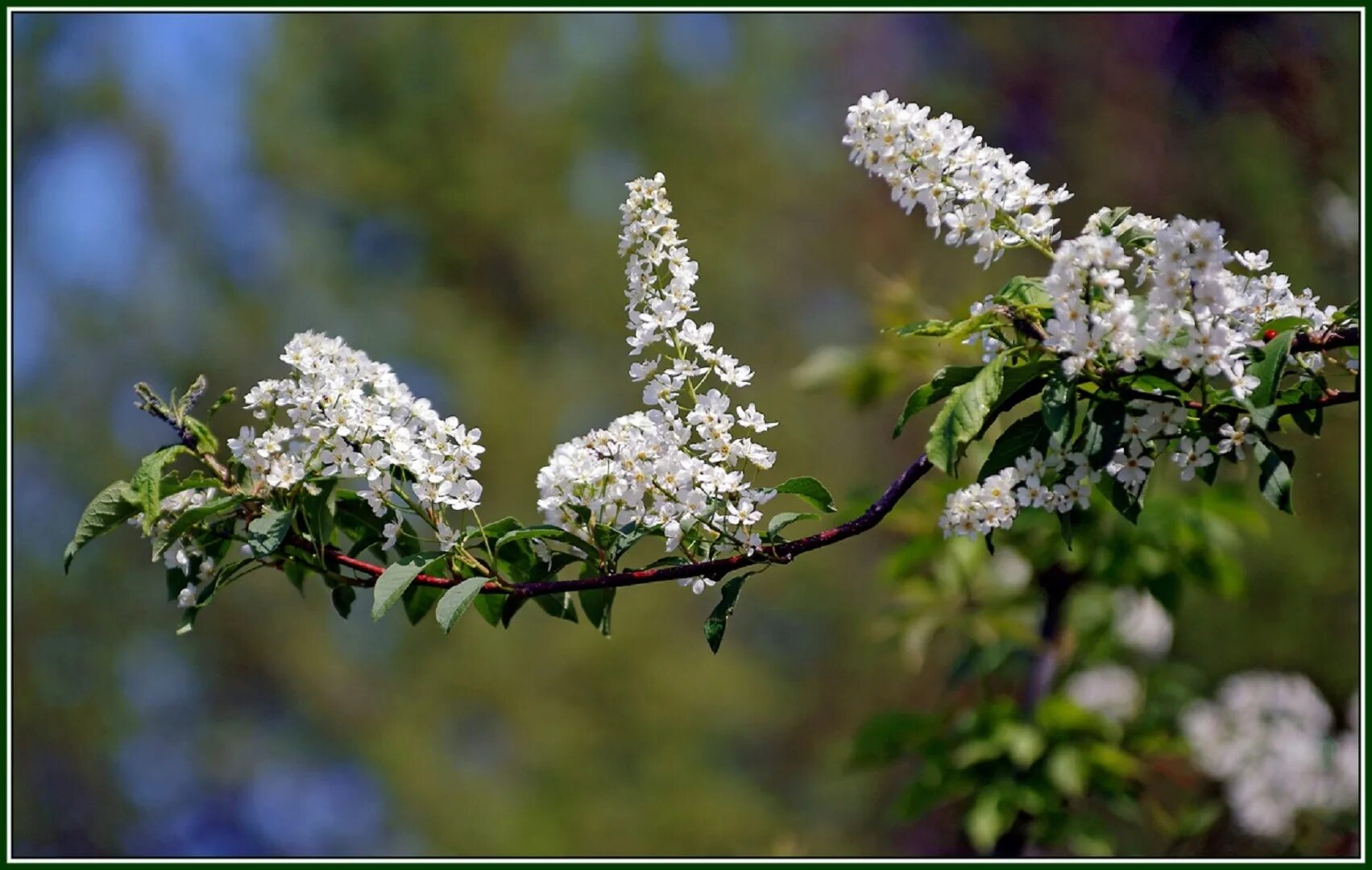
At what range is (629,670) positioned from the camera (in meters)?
12.1

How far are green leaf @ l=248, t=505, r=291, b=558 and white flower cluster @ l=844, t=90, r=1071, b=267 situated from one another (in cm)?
89

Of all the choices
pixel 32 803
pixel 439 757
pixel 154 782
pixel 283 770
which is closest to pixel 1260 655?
pixel 439 757

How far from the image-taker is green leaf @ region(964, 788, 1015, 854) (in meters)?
3.25

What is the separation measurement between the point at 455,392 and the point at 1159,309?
1151 centimetres

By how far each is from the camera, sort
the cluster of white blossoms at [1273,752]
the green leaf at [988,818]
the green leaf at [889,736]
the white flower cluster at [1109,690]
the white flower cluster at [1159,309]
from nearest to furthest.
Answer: the white flower cluster at [1159,309]
the green leaf at [988,818]
the green leaf at [889,736]
the white flower cluster at [1109,690]
the cluster of white blossoms at [1273,752]

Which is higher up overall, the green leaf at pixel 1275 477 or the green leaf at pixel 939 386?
the green leaf at pixel 939 386

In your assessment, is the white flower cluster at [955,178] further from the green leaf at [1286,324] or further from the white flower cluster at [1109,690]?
the white flower cluster at [1109,690]

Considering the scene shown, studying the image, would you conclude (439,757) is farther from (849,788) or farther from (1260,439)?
(1260,439)

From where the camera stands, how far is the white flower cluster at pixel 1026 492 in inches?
64.3

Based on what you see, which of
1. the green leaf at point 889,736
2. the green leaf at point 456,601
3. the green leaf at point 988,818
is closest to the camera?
the green leaf at point 456,601

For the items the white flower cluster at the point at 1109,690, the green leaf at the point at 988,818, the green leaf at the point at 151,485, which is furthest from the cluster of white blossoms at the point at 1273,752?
the green leaf at the point at 151,485

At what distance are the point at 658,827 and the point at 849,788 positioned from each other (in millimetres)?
1797

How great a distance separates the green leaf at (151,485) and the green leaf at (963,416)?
3.29 ft

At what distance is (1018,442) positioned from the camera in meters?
1.63
